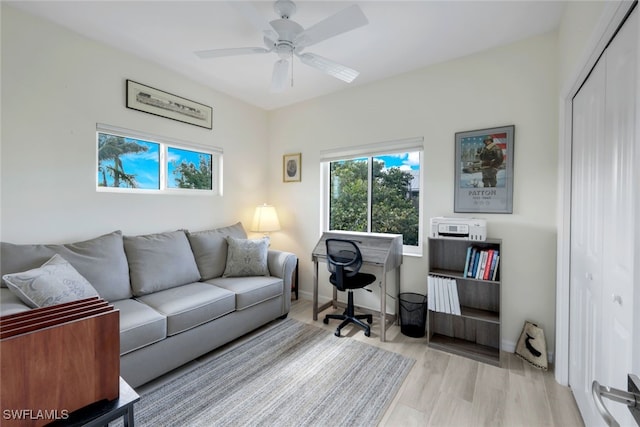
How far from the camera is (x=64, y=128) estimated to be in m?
2.25

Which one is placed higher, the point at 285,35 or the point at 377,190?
the point at 285,35

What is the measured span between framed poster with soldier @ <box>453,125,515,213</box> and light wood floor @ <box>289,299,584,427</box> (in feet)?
4.13

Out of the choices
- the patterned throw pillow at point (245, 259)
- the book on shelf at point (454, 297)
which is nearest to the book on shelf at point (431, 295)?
the book on shelf at point (454, 297)

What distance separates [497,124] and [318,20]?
1697 mm

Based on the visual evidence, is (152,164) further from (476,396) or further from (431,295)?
(476,396)

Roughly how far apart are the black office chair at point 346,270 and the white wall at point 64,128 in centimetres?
169

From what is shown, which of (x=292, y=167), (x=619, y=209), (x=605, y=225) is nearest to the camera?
(x=619, y=209)

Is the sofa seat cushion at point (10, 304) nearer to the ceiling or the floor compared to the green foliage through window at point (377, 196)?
nearer to the floor

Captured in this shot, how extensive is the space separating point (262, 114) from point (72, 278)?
2901 mm

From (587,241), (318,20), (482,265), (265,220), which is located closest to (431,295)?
(482,265)

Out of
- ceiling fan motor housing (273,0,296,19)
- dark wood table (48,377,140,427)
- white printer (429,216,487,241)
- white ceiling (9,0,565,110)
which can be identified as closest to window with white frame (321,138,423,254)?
white printer (429,216,487,241)

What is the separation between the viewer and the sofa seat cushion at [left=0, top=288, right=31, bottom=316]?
1513mm

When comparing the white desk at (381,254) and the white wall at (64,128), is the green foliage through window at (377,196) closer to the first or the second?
the white desk at (381,254)

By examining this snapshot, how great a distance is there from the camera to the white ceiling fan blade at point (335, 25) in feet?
5.05
